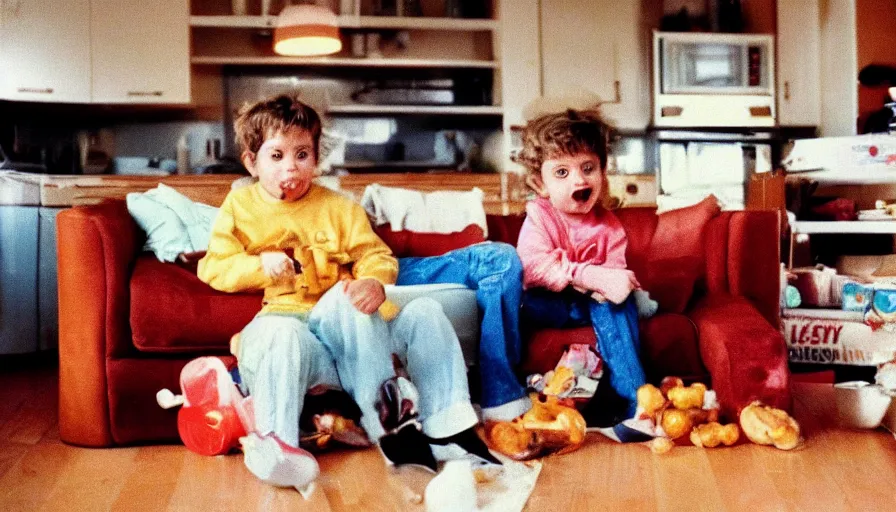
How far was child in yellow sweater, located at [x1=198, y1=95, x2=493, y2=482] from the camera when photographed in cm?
180

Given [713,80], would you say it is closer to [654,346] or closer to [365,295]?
[654,346]

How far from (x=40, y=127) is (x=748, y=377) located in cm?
367

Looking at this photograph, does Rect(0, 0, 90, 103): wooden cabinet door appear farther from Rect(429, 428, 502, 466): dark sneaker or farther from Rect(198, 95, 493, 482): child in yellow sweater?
Rect(429, 428, 502, 466): dark sneaker

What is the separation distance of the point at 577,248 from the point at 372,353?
0.62 m

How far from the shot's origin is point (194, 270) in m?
2.28

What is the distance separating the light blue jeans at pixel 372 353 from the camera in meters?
1.83

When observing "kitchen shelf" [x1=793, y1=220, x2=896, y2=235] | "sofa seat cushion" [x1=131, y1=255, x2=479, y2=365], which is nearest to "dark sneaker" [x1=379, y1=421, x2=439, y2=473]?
"sofa seat cushion" [x1=131, y1=255, x2=479, y2=365]

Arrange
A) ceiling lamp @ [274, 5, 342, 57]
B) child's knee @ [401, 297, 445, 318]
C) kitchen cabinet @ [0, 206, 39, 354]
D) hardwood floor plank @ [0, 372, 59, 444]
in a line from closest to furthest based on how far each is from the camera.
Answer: child's knee @ [401, 297, 445, 318] < hardwood floor plank @ [0, 372, 59, 444] < kitchen cabinet @ [0, 206, 39, 354] < ceiling lamp @ [274, 5, 342, 57]

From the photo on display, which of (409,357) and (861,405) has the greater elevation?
(409,357)

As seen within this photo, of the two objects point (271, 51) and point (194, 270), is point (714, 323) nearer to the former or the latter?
point (194, 270)

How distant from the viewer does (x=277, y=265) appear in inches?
74.5

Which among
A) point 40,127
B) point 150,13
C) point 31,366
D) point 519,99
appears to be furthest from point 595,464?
point 40,127

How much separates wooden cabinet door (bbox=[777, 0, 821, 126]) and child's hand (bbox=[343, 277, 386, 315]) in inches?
134

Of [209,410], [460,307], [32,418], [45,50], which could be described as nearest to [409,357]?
[460,307]
